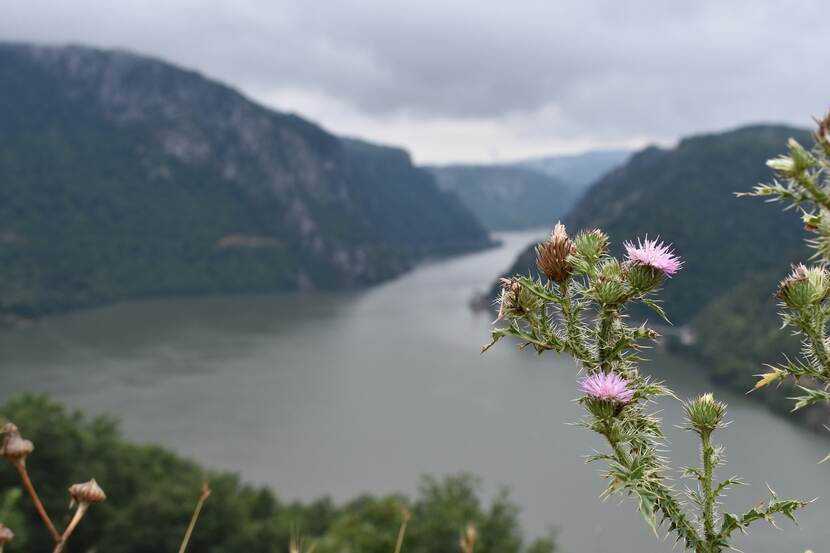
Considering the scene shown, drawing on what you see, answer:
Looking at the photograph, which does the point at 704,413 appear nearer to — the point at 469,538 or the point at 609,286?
the point at 609,286

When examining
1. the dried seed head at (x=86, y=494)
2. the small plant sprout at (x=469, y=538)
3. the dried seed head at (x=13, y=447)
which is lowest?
the dried seed head at (x=86, y=494)

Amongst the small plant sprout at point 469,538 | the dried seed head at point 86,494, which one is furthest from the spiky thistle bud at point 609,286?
the dried seed head at point 86,494

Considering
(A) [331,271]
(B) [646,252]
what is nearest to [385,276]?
(A) [331,271]

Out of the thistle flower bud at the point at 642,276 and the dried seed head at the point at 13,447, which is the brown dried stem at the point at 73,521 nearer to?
the dried seed head at the point at 13,447

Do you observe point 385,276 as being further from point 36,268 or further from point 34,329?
point 34,329

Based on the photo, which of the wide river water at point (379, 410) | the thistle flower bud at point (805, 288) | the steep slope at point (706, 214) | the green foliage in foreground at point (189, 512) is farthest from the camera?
the steep slope at point (706, 214)

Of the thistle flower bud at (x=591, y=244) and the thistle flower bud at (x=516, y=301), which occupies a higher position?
the thistle flower bud at (x=591, y=244)
